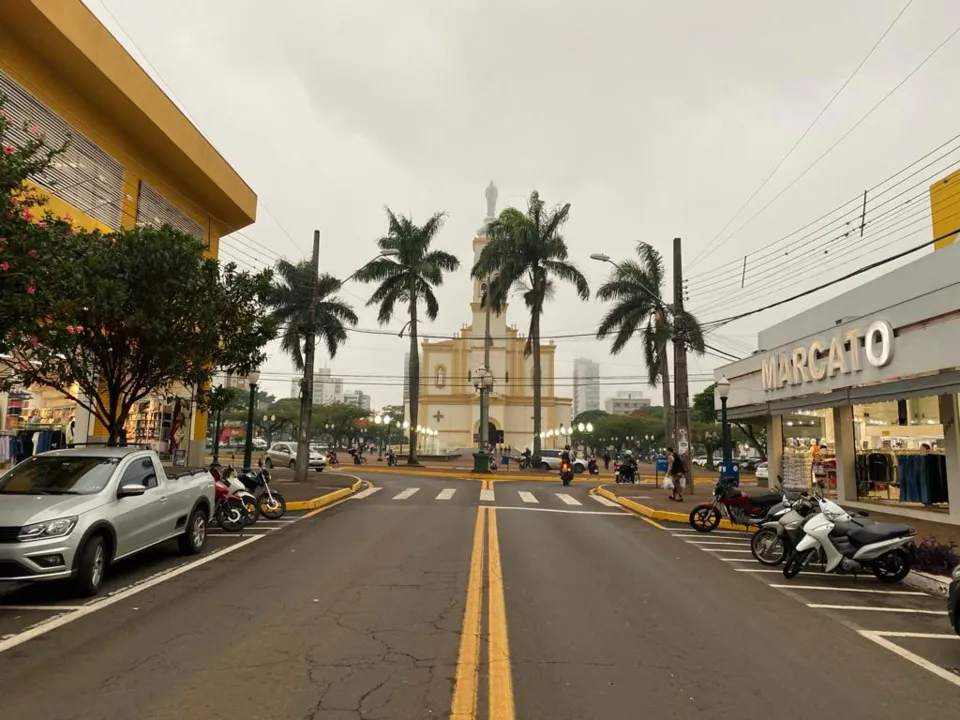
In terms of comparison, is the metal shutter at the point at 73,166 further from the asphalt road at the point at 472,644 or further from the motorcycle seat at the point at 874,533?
the motorcycle seat at the point at 874,533

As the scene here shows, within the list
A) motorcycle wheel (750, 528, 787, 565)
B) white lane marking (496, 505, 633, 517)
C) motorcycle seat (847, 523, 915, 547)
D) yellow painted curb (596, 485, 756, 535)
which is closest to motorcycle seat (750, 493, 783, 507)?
yellow painted curb (596, 485, 756, 535)

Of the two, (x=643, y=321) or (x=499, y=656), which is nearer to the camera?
(x=499, y=656)

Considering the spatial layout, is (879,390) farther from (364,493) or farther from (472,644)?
(364,493)

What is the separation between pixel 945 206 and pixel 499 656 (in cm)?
2326

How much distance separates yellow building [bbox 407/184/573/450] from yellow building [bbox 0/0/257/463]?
51.1 meters

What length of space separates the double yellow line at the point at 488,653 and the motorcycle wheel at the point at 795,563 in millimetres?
4247

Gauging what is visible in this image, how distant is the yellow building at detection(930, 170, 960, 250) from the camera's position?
67.9 ft

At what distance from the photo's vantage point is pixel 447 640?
591cm

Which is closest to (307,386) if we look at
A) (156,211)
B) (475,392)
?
(156,211)

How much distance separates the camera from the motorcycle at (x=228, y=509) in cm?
1262

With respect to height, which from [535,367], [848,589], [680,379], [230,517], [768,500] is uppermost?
[535,367]

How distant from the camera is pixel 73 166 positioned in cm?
1686

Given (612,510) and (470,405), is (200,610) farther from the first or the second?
(470,405)

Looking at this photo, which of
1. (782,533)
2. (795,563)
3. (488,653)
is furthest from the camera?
(782,533)
